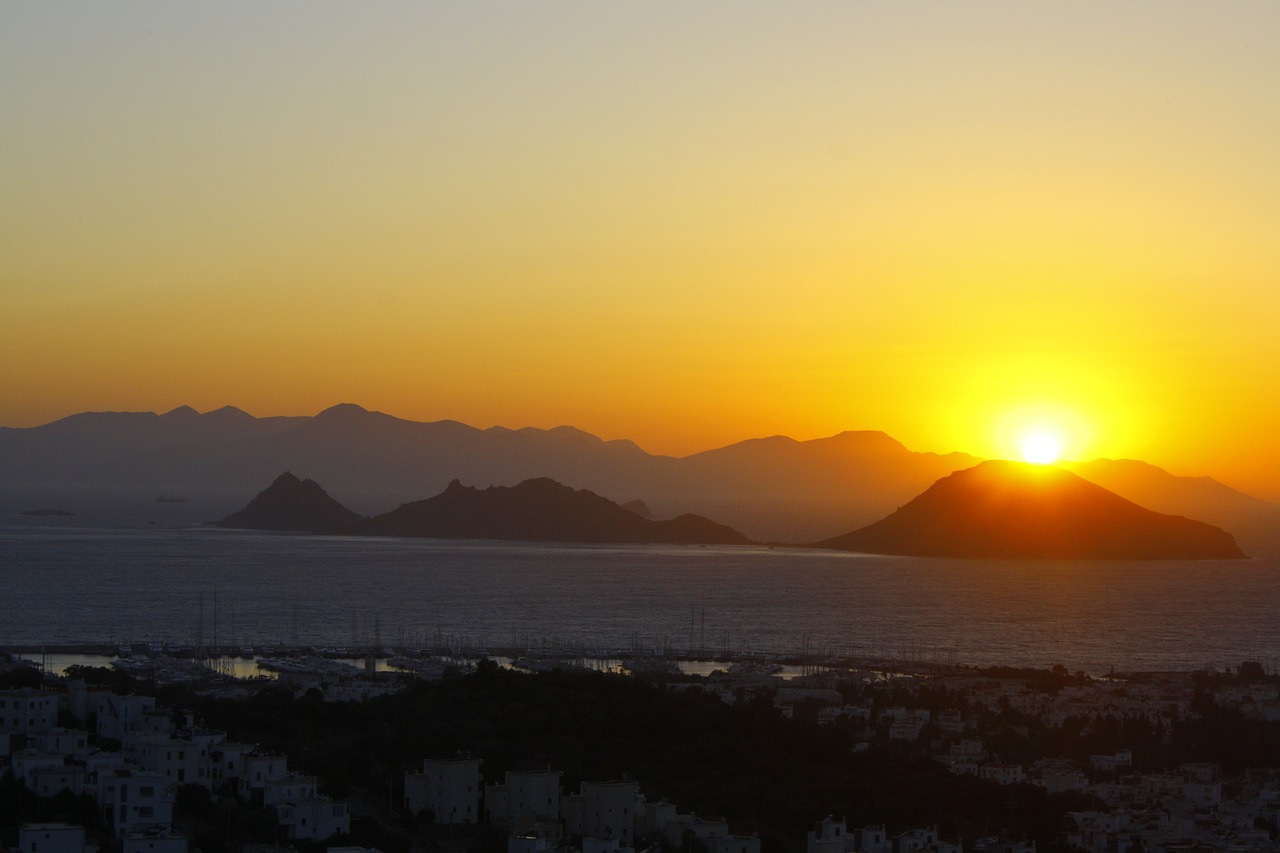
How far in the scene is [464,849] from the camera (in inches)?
731

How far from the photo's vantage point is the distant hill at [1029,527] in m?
104

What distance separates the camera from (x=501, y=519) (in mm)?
119125

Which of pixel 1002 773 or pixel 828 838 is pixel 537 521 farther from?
pixel 828 838

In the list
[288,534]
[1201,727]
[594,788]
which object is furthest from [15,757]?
[288,534]

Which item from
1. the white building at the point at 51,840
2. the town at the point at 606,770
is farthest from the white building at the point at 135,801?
the white building at the point at 51,840

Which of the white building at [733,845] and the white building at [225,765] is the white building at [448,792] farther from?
the white building at [733,845]

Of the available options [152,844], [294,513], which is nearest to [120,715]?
[152,844]

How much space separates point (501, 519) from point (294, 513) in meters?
16.2

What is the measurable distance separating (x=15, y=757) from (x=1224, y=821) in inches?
597

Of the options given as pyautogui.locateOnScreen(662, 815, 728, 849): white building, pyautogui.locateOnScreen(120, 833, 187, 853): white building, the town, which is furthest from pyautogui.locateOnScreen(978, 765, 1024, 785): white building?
pyautogui.locateOnScreen(120, 833, 187, 853): white building

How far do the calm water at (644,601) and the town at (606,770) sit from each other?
14.8 m

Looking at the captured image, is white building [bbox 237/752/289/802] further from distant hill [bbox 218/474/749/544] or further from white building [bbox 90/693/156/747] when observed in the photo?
distant hill [bbox 218/474/749/544]

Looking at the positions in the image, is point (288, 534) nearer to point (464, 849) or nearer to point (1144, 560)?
point (1144, 560)

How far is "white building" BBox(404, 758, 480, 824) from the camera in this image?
66.4ft
